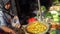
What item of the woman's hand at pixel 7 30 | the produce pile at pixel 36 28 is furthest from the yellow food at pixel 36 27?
the woman's hand at pixel 7 30

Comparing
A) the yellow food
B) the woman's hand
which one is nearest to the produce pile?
the yellow food

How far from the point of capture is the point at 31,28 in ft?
12.0

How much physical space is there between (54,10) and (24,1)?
70 cm

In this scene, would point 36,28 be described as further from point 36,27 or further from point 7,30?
point 7,30

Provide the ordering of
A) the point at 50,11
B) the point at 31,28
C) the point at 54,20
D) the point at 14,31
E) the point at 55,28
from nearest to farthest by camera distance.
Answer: the point at 14,31
the point at 31,28
the point at 55,28
the point at 54,20
the point at 50,11

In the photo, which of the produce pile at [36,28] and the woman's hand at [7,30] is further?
the produce pile at [36,28]

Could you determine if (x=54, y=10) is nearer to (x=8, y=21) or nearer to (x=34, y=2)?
(x=34, y=2)

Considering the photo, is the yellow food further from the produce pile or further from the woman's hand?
the woman's hand

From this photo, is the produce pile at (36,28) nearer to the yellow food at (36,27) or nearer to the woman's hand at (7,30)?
the yellow food at (36,27)

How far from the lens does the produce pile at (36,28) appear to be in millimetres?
3559

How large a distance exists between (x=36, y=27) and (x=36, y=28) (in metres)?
0.04

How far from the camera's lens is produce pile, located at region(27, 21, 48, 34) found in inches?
140

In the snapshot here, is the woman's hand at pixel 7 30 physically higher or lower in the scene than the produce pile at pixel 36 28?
higher

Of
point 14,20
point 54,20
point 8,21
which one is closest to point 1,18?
point 8,21
